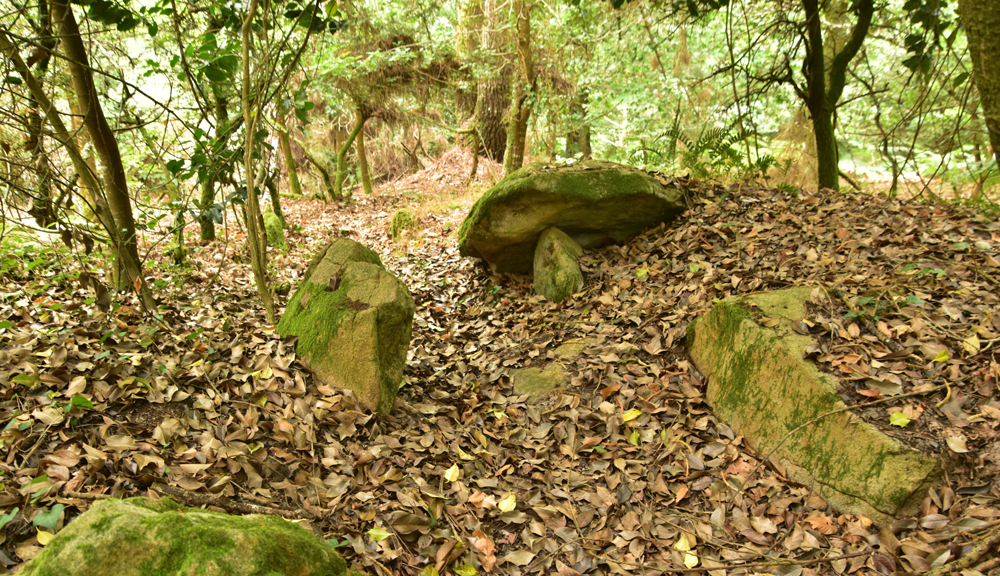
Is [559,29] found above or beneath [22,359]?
above

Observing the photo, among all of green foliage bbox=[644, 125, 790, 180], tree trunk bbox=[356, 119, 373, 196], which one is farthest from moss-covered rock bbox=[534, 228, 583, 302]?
tree trunk bbox=[356, 119, 373, 196]

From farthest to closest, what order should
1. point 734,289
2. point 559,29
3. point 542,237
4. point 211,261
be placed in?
point 559,29 → point 211,261 → point 542,237 → point 734,289

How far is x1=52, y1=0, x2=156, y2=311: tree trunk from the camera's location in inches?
153

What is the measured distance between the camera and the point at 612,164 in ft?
20.7

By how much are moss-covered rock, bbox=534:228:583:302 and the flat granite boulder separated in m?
1.76

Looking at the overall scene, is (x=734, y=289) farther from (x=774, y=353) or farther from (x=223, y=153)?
(x=223, y=153)

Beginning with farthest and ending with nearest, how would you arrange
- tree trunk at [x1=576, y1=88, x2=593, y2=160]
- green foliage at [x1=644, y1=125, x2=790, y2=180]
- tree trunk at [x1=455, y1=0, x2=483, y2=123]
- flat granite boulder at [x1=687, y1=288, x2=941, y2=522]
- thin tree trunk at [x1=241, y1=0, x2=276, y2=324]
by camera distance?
1. tree trunk at [x1=576, y1=88, x2=593, y2=160]
2. tree trunk at [x1=455, y1=0, x2=483, y2=123]
3. green foliage at [x1=644, y1=125, x2=790, y2=180]
4. thin tree trunk at [x1=241, y1=0, x2=276, y2=324]
5. flat granite boulder at [x1=687, y1=288, x2=941, y2=522]

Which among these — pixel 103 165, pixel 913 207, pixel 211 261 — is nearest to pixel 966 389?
pixel 913 207

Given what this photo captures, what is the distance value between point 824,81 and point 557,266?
14.4 ft

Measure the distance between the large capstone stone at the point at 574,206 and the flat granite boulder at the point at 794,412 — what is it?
90.2 inches

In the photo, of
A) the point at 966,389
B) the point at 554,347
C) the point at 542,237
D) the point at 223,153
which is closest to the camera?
the point at 966,389

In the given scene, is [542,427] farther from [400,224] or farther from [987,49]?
[400,224]

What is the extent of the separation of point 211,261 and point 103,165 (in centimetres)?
261

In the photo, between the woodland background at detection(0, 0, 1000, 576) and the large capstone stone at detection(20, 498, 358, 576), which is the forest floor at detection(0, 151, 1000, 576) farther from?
the large capstone stone at detection(20, 498, 358, 576)
